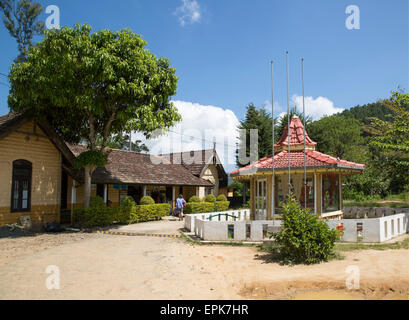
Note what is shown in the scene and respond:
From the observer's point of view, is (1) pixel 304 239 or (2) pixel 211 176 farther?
(2) pixel 211 176

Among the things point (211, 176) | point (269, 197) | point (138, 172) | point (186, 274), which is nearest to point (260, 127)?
point (211, 176)

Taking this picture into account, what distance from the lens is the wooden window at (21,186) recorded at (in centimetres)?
1530

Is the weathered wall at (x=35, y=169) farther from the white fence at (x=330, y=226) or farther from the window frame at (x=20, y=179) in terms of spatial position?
the white fence at (x=330, y=226)

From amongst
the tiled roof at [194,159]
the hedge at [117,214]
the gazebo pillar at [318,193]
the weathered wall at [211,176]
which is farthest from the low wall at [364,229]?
the weathered wall at [211,176]

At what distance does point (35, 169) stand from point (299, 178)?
1409cm

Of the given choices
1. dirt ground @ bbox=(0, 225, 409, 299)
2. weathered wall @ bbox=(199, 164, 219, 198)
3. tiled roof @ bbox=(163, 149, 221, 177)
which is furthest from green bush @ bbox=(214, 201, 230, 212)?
dirt ground @ bbox=(0, 225, 409, 299)

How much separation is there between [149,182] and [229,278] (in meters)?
16.1

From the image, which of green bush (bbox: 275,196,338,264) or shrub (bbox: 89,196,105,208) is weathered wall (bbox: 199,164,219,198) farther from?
green bush (bbox: 275,196,338,264)

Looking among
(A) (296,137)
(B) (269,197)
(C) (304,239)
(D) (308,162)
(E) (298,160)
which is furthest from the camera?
(A) (296,137)

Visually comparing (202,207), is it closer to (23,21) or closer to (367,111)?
(23,21)

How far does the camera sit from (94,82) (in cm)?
1464

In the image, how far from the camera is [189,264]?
8703 mm
